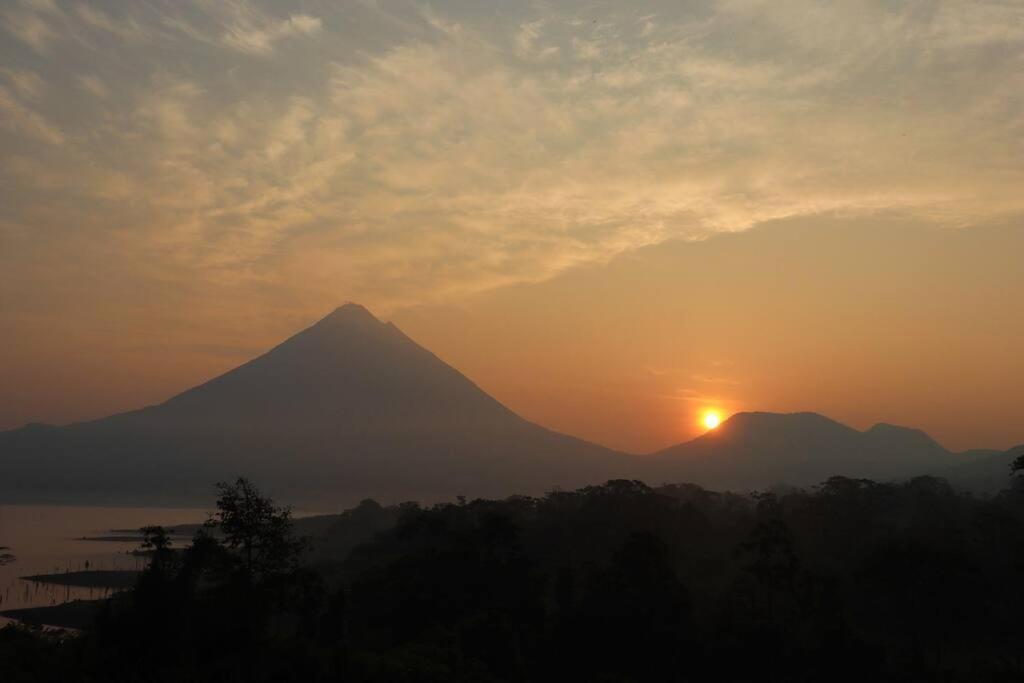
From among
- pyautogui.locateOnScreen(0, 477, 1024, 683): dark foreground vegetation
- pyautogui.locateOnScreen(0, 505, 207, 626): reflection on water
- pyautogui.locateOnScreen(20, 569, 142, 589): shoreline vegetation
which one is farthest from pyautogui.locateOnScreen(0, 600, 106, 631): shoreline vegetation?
pyautogui.locateOnScreen(0, 477, 1024, 683): dark foreground vegetation

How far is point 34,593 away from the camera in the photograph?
241 ft

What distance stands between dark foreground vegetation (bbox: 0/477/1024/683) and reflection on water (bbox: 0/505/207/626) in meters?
33.3

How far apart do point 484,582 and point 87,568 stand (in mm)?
63247

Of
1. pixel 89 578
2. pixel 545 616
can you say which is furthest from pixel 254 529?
pixel 89 578

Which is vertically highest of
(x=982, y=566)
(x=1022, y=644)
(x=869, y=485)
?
(x=869, y=485)

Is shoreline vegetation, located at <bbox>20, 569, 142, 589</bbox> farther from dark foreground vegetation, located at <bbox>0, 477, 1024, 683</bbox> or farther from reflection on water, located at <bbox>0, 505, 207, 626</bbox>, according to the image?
dark foreground vegetation, located at <bbox>0, 477, 1024, 683</bbox>

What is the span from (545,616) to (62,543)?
9915cm

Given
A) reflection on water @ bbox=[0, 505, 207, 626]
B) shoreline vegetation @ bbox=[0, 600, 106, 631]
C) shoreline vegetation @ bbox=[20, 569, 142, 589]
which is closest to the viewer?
shoreline vegetation @ bbox=[0, 600, 106, 631]

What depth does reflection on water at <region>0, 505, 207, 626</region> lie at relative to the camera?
74.4 m

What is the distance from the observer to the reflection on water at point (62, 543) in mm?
74375

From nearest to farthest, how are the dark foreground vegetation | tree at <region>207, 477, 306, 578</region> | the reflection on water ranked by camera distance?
1. the dark foreground vegetation
2. tree at <region>207, 477, 306, 578</region>
3. the reflection on water

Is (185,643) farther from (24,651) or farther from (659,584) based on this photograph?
(659,584)

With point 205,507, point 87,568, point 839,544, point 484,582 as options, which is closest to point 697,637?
point 484,582

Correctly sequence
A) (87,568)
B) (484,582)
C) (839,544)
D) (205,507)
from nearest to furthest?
1. (484,582)
2. (839,544)
3. (87,568)
4. (205,507)
